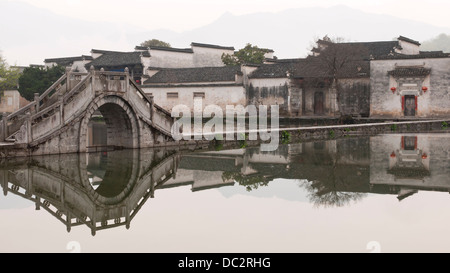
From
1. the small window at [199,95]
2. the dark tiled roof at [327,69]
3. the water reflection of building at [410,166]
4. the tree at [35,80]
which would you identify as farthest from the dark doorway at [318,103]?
the tree at [35,80]

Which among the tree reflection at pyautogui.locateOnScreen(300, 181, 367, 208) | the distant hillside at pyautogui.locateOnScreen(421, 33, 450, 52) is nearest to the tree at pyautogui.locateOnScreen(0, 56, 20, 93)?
the tree reflection at pyautogui.locateOnScreen(300, 181, 367, 208)

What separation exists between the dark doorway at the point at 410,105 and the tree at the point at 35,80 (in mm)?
26897

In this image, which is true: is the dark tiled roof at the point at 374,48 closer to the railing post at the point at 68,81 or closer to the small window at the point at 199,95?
the small window at the point at 199,95

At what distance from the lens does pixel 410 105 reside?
120 ft

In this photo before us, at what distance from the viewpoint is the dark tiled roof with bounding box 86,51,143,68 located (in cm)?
4550

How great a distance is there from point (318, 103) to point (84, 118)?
87.3 ft

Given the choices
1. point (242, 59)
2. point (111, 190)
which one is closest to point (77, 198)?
point (111, 190)

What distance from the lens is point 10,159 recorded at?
51.2 feet

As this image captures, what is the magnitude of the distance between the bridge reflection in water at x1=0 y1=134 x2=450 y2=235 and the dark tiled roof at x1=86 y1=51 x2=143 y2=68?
27.4 m

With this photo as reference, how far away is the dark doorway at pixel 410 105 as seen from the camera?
120ft

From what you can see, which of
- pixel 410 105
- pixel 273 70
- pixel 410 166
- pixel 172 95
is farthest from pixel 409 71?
pixel 410 166

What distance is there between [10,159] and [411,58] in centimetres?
2832

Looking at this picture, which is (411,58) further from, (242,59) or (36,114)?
(36,114)

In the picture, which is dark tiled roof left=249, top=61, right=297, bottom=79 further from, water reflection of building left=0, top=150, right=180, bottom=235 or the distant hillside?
the distant hillside
